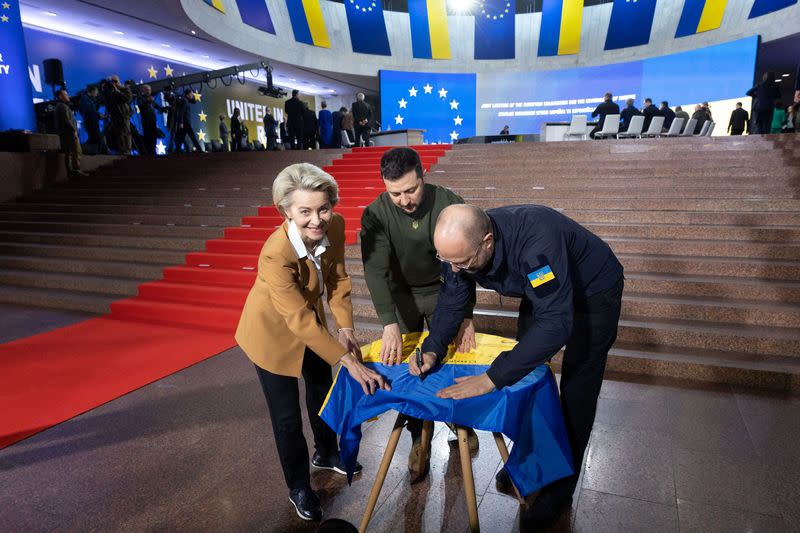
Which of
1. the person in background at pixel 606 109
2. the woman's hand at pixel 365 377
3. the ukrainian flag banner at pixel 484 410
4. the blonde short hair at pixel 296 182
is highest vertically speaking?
the person in background at pixel 606 109

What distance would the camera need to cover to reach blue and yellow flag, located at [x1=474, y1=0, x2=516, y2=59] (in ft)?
52.5

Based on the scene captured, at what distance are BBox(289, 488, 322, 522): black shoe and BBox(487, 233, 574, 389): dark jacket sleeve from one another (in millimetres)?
1008

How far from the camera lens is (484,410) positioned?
1477mm

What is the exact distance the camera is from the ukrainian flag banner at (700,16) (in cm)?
1356

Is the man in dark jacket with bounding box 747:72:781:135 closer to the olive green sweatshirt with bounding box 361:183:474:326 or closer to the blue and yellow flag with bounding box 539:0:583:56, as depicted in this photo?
the blue and yellow flag with bounding box 539:0:583:56

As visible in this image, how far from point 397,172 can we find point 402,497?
1.39m

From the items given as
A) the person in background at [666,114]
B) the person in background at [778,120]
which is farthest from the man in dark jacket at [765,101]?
the person in background at [778,120]

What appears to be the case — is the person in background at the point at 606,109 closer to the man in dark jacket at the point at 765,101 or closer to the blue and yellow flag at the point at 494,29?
the man in dark jacket at the point at 765,101

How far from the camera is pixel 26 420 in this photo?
2.83 metres

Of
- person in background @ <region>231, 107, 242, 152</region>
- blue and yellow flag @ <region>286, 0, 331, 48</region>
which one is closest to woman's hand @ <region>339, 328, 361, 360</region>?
person in background @ <region>231, 107, 242, 152</region>

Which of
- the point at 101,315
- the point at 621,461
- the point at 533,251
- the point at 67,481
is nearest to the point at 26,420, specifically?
the point at 67,481

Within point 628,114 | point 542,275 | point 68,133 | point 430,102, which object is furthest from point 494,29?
point 542,275

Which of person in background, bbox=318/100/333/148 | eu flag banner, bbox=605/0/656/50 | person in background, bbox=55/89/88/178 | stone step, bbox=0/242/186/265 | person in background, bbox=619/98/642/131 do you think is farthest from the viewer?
eu flag banner, bbox=605/0/656/50

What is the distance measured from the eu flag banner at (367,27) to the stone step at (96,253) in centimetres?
1280
